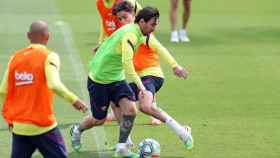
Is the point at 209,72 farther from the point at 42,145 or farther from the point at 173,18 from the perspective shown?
the point at 42,145

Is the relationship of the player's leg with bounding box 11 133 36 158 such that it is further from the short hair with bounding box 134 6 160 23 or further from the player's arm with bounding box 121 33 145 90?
the short hair with bounding box 134 6 160 23

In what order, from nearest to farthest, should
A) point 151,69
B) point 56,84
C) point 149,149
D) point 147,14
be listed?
1. point 56,84
2. point 147,14
3. point 149,149
4. point 151,69

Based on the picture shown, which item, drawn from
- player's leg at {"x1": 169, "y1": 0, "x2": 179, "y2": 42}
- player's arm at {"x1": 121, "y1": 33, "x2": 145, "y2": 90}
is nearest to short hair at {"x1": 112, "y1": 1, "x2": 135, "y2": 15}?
player's arm at {"x1": 121, "y1": 33, "x2": 145, "y2": 90}

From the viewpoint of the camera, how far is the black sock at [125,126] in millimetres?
11328

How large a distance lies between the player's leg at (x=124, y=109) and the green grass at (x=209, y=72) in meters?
0.60

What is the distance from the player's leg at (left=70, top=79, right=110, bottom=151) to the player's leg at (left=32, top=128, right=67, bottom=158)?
2.20 meters

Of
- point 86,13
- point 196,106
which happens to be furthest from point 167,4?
point 196,106

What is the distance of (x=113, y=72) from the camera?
37.0 ft

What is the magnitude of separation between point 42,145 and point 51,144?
84 mm

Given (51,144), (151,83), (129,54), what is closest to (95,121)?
(151,83)

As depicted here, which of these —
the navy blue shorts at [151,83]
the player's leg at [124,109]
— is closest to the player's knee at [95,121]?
the player's leg at [124,109]

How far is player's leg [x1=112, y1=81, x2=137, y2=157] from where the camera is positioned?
37.1ft

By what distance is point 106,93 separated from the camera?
11.4m

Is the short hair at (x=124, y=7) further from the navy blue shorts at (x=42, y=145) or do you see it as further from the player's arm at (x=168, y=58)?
the navy blue shorts at (x=42, y=145)
